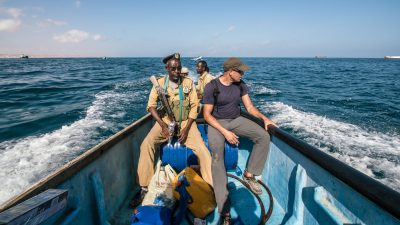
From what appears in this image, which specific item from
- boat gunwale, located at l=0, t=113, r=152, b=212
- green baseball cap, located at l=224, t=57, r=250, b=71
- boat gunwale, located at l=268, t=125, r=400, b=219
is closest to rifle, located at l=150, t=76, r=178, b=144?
boat gunwale, located at l=0, t=113, r=152, b=212

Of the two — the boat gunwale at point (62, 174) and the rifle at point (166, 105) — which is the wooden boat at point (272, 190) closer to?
the boat gunwale at point (62, 174)

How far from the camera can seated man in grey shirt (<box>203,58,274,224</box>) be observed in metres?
3.35

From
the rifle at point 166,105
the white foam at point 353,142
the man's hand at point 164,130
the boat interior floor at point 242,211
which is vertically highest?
the rifle at point 166,105

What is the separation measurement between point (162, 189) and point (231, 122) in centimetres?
144

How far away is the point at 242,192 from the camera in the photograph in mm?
3492

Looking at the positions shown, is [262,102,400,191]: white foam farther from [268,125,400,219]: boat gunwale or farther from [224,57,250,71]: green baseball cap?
[224,57,250,71]: green baseball cap

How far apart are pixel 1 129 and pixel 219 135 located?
342 inches

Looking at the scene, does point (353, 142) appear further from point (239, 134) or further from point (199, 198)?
point (199, 198)

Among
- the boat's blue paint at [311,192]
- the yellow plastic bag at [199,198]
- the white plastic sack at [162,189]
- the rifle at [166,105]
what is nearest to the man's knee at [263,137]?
the boat's blue paint at [311,192]

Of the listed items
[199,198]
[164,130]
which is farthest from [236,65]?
[199,198]

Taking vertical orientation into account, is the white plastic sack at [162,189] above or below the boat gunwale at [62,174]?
below

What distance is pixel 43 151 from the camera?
21.2ft

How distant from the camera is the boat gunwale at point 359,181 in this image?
5.08ft

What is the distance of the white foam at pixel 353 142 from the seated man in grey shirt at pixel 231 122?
3779 mm
